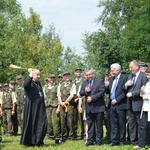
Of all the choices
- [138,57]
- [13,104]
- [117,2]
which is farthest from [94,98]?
[117,2]

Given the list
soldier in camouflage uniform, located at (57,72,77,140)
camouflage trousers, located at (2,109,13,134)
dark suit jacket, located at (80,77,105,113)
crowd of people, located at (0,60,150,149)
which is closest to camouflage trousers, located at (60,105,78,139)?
soldier in camouflage uniform, located at (57,72,77,140)

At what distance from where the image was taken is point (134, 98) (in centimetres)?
1180

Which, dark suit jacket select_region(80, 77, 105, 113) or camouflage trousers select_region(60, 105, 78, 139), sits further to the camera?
camouflage trousers select_region(60, 105, 78, 139)

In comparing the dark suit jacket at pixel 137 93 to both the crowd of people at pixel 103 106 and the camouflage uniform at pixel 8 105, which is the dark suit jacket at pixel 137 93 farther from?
the camouflage uniform at pixel 8 105

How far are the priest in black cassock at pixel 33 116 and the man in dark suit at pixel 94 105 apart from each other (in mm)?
1271

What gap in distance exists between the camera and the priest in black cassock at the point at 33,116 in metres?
12.6

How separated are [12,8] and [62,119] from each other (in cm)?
3482

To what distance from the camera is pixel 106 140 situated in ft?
45.8

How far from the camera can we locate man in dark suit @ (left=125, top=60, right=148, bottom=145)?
11.7m

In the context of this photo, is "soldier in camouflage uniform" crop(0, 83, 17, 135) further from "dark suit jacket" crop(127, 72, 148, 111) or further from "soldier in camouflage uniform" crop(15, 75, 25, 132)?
"dark suit jacket" crop(127, 72, 148, 111)

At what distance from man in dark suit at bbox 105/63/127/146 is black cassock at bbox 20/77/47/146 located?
197 cm

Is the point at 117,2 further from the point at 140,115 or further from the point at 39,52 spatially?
the point at 140,115

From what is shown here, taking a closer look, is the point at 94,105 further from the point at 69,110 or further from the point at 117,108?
the point at 69,110

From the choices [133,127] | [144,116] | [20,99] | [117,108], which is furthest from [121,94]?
[20,99]
